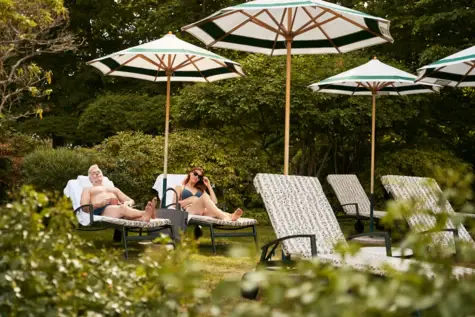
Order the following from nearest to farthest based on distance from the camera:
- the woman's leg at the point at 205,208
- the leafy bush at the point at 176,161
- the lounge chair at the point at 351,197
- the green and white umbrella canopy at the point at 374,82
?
the woman's leg at the point at 205,208 → the green and white umbrella canopy at the point at 374,82 → the lounge chair at the point at 351,197 → the leafy bush at the point at 176,161

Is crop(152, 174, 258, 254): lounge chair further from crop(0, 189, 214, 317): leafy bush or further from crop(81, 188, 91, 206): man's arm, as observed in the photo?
crop(0, 189, 214, 317): leafy bush

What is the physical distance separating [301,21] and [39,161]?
5.59 meters

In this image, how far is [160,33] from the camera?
69.7 feet

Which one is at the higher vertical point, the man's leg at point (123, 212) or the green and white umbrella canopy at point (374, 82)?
the green and white umbrella canopy at point (374, 82)

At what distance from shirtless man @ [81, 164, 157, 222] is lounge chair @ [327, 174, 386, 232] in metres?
3.58

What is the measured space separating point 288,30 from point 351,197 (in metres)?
4.66

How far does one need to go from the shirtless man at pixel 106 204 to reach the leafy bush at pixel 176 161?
285cm

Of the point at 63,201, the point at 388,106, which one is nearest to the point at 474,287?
the point at 63,201

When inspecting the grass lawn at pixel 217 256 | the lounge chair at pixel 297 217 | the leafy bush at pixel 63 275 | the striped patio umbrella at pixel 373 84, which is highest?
the striped patio umbrella at pixel 373 84

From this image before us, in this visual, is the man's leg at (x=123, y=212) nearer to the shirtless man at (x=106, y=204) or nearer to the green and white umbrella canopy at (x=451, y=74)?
→ the shirtless man at (x=106, y=204)

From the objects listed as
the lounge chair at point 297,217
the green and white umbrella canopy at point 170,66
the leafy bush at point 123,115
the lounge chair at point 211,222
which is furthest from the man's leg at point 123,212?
the leafy bush at point 123,115

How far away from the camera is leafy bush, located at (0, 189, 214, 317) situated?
2.54 metres

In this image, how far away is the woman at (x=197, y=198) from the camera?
29.2 ft

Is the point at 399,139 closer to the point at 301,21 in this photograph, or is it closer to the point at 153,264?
the point at 301,21
